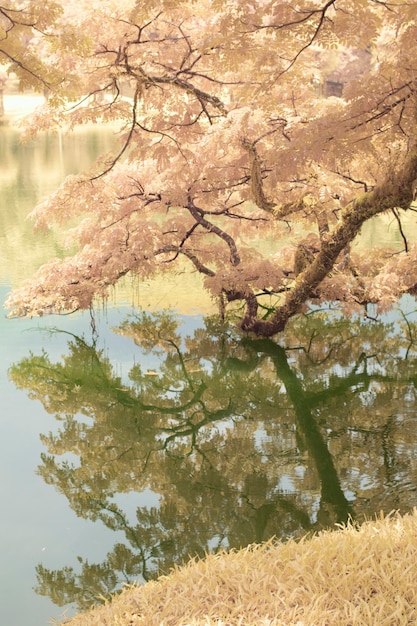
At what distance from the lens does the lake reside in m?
4.49

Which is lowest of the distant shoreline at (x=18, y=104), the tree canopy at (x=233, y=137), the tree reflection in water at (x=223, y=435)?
the tree reflection in water at (x=223, y=435)

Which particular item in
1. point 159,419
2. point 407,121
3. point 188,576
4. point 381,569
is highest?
point 407,121

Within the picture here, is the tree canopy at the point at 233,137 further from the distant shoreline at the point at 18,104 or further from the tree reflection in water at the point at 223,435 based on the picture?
the distant shoreline at the point at 18,104

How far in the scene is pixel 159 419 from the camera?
21.7ft

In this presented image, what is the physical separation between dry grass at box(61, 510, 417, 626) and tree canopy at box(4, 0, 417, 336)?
3.04 meters

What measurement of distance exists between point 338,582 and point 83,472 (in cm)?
310

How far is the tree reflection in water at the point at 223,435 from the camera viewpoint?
4613 millimetres

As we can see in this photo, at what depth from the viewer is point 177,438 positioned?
6.20m

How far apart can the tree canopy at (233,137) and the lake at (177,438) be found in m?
0.64

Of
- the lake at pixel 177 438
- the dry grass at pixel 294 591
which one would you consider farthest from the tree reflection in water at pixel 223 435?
the dry grass at pixel 294 591

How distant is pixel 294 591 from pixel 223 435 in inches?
134

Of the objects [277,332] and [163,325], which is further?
[163,325]

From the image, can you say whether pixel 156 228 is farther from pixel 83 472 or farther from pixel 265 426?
pixel 83 472

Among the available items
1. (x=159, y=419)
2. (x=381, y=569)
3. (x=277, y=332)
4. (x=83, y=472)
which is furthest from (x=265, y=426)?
(x=381, y=569)
